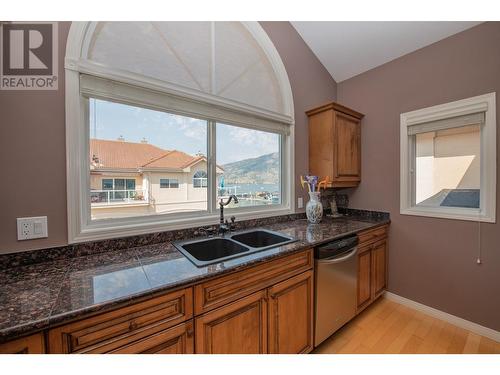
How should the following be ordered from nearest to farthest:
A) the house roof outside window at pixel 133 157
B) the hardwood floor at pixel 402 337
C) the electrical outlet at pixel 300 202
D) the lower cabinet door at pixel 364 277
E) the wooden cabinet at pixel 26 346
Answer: the wooden cabinet at pixel 26 346, the house roof outside window at pixel 133 157, the hardwood floor at pixel 402 337, the lower cabinet door at pixel 364 277, the electrical outlet at pixel 300 202

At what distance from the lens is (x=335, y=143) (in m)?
2.20

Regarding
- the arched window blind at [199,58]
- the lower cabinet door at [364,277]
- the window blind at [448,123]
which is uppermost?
the arched window blind at [199,58]

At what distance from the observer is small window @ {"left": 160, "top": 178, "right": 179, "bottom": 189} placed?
1.63 m

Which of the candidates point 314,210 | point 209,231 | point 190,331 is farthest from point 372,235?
point 190,331

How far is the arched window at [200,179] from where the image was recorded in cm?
178

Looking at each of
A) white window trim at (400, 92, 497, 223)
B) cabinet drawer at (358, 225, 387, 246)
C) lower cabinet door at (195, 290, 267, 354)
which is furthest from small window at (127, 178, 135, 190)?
white window trim at (400, 92, 497, 223)

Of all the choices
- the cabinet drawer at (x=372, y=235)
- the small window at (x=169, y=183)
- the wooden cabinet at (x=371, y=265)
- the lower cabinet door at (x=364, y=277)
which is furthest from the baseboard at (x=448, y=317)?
the small window at (x=169, y=183)

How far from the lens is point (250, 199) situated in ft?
7.02

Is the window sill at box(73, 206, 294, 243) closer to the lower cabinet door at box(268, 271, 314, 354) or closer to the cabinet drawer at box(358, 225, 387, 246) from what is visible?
the lower cabinet door at box(268, 271, 314, 354)

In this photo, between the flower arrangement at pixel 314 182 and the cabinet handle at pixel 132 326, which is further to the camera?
the flower arrangement at pixel 314 182

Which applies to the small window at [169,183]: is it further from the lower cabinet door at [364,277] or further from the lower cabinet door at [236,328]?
the lower cabinet door at [364,277]

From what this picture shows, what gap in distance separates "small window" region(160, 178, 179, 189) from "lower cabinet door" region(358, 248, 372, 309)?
1.77m

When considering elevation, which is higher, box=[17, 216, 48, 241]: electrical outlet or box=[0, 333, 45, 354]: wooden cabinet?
box=[17, 216, 48, 241]: electrical outlet

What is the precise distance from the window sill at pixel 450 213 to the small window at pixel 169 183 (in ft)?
7.70
